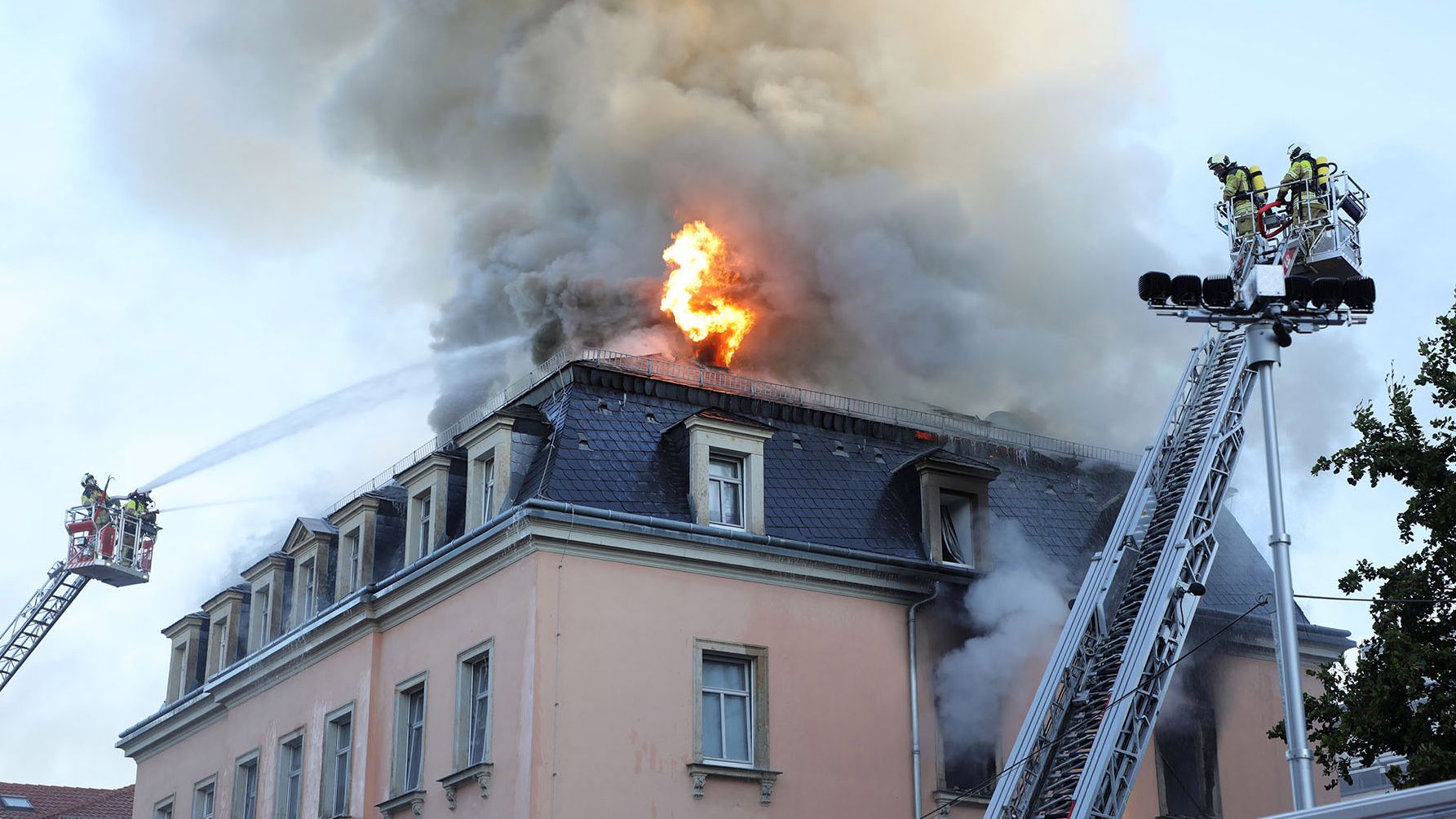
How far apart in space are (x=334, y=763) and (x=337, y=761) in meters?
0.05

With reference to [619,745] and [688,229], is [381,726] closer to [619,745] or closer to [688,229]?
[619,745]

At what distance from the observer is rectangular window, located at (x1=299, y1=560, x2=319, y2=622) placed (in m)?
28.7

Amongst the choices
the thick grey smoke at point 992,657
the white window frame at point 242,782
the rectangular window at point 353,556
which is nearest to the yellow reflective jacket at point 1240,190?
the thick grey smoke at point 992,657

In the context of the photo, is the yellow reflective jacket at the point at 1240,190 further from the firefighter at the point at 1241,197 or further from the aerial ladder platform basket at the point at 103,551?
the aerial ladder platform basket at the point at 103,551

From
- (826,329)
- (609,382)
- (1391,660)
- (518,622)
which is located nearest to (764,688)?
(518,622)

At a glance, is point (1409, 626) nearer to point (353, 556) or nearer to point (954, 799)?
point (954, 799)

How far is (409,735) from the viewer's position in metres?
25.1

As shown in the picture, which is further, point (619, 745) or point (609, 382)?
point (609, 382)

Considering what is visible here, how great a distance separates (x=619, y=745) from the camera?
2244cm

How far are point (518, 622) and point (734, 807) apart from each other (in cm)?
380

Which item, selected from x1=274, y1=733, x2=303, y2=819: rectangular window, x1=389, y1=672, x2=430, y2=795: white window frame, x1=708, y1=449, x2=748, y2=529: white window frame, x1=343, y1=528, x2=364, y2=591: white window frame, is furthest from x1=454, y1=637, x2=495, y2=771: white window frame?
x1=274, y1=733, x2=303, y2=819: rectangular window

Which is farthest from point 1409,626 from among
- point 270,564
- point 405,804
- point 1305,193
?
point 270,564

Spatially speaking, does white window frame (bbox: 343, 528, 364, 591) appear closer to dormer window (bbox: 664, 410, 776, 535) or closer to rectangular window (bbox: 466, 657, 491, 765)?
rectangular window (bbox: 466, 657, 491, 765)

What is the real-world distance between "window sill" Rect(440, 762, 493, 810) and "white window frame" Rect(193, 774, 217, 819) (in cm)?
948
